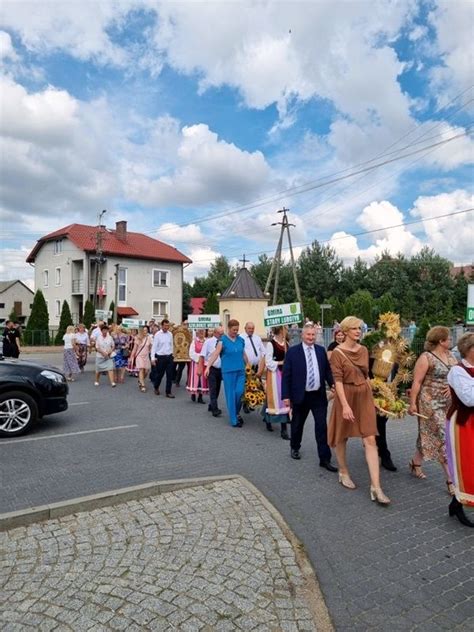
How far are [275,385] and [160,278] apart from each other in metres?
43.0

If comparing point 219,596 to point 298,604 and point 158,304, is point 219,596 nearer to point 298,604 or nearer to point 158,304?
point 298,604

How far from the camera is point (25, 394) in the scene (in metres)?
7.65

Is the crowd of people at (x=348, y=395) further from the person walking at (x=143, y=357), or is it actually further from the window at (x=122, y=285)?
the window at (x=122, y=285)

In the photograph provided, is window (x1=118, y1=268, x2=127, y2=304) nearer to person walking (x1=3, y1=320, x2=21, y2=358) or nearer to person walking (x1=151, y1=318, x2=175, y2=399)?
person walking (x1=3, y1=320, x2=21, y2=358)

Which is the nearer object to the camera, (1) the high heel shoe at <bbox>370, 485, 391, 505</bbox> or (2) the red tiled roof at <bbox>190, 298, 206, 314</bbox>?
(1) the high heel shoe at <bbox>370, 485, 391, 505</bbox>

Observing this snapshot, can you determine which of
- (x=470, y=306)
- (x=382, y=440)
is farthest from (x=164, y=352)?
(x=470, y=306)

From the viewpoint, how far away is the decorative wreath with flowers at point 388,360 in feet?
18.7

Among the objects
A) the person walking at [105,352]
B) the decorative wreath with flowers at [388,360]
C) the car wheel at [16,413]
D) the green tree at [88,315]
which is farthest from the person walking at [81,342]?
the green tree at [88,315]

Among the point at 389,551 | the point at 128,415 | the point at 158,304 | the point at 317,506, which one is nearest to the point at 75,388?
the point at 128,415

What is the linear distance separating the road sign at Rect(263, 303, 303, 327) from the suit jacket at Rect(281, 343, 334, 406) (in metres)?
2.88

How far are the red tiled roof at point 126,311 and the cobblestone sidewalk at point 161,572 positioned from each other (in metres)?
42.4

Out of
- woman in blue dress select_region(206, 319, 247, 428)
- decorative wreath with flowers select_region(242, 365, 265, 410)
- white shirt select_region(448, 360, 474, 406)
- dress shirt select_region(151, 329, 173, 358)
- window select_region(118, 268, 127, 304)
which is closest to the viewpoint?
white shirt select_region(448, 360, 474, 406)

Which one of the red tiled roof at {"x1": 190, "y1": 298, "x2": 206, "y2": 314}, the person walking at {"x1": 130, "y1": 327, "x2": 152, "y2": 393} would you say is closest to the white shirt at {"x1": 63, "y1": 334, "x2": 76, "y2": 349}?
the person walking at {"x1": 130, "y1": 327, "x2": 152, "y2": 393}

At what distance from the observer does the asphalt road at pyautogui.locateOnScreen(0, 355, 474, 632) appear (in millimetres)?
3271
